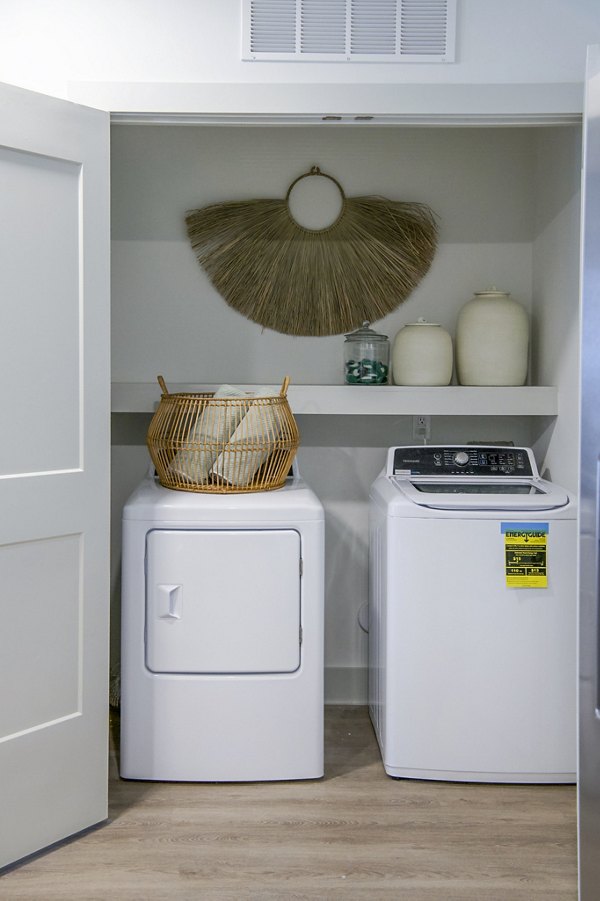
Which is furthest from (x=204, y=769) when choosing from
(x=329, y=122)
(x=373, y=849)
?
(x=329, y=122)

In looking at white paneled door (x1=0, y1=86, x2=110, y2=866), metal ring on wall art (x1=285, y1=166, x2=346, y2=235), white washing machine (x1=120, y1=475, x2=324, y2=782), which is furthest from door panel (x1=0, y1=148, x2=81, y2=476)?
metal ring on wall art (x1=285, y1=166, x2=346, y2=235)

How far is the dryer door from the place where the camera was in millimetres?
2635

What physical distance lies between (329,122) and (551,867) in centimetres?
208

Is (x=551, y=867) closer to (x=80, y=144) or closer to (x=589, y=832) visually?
(x=589, y=832)

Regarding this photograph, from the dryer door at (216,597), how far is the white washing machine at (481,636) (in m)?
0.35

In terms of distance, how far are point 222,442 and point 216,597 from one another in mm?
482

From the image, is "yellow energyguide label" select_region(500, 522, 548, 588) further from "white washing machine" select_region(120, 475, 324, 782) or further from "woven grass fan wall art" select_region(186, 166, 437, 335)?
"woven grass fan wall art" select_region(186, 166, 437, 335)

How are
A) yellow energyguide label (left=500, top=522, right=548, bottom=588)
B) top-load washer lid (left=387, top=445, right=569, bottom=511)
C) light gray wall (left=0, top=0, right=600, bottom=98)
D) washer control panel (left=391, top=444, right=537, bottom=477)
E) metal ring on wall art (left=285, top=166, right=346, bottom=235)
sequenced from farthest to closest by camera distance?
metal ring on wall art (left=285, top=166, right=346, bottom=235) < washer control panel (left=391, top=444, right=537, bottom=477) < top-load washer lid (left=387, top=445, right=569, bottom=511) < yellow energyguide label (left=500, top=522, right=548, bottom=588) < light gray wall (left=0, top=0, right=600, bottom=98)

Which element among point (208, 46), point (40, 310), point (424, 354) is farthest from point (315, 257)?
point (40, 310)

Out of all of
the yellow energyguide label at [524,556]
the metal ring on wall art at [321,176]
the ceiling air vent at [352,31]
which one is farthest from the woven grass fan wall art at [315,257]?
the yellow energyguide label at [524,556]

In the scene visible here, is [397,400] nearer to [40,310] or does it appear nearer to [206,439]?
[206,439]

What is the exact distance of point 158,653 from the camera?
2.65 meters

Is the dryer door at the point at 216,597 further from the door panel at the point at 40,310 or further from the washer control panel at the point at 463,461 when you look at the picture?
the washer control panel at the point at 463,461

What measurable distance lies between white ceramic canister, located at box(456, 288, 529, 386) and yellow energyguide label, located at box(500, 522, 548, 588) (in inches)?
28.1
